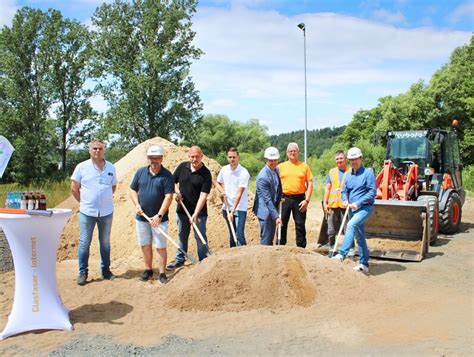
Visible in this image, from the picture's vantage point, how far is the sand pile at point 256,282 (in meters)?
5.32

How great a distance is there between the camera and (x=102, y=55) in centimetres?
2700

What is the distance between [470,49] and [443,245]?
30.6 metres

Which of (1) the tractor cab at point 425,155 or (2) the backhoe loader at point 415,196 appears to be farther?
(1) the tractor cab at point 425,155

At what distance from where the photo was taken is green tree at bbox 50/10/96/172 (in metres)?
28.2

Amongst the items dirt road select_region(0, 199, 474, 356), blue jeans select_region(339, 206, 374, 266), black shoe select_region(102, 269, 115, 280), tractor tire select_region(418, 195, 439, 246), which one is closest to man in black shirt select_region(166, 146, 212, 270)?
dirt road select_region(0, 199, 474, 356)

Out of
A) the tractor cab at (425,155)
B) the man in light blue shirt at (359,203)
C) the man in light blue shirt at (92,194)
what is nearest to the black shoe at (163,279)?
the man in light blue shirt at (92,194)

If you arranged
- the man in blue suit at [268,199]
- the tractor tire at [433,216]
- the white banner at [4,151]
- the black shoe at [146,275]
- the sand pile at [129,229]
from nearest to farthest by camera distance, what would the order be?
the white banner at [4,151] < the black shoe at [146,275] < the man in blue suit at [268,199] < the sand pile at [129,229] < the tractor tire at [433,216]

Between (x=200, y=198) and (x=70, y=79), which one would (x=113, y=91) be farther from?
(x=200, y=198)

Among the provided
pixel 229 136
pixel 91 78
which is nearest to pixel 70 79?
pixel 91 78

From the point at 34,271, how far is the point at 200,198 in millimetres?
2424

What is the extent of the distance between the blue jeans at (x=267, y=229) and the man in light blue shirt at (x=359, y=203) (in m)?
0.96

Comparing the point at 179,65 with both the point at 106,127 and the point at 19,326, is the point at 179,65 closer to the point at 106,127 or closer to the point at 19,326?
the point at 106,127

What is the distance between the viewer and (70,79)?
94.2 ft

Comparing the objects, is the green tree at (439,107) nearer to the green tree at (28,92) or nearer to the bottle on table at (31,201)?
the green tree at (28,92)
